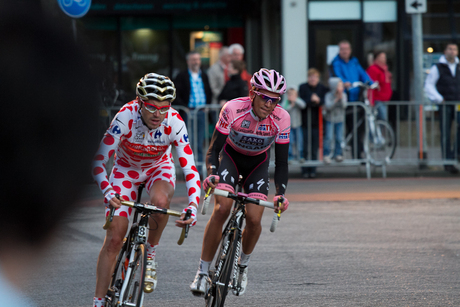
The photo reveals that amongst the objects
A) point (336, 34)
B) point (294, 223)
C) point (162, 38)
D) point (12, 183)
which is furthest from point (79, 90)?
point (162, 38)

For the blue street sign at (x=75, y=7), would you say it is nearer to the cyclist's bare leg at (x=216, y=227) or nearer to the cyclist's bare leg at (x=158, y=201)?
the cyclist's bare leg at (x=158, y=201)

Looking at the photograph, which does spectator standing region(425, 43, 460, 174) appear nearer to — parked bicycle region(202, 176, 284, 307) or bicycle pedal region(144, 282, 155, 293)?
parked bicycle region(202, 176, 284, 307)

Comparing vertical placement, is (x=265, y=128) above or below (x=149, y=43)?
below

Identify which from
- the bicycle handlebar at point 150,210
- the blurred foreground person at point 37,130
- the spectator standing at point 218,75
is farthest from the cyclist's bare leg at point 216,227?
the spectator standing at point 218,75

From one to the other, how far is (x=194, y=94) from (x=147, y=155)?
276 inches

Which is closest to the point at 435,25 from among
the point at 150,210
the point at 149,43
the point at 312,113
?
the point at 312,113

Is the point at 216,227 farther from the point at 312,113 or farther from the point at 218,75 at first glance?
the point at 218,75

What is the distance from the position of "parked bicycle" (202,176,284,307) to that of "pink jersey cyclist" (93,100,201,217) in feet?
0.84

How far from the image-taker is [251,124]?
4867 millimetres

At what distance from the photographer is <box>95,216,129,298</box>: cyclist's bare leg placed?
408 centimetres

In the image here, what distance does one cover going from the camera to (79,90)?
0.82m

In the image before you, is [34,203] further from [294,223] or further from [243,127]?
[294,223]

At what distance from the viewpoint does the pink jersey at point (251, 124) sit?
4.83 m

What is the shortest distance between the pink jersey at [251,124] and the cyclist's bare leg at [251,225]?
510 millimetres
